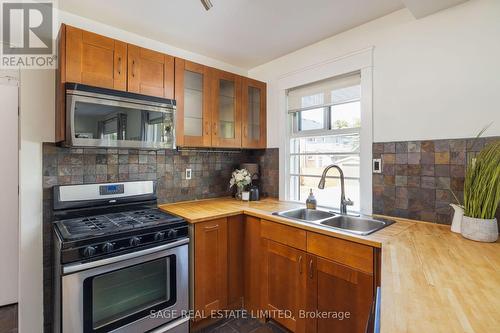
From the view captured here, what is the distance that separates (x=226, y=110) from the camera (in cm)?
247

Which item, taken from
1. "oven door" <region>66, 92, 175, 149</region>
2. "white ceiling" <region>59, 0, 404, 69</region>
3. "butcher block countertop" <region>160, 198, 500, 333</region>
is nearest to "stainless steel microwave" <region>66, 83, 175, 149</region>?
"oven door" <region>66, 92, 175, 149</region>

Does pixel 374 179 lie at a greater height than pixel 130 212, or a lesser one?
greater

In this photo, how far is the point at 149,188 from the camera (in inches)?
86.2

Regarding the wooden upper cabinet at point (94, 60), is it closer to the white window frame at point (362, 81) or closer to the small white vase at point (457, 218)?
the white window frame at point (362, 81)

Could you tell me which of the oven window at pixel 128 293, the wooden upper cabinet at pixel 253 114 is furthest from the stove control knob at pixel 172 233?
the wooden upper cabinet at pixel 253 114

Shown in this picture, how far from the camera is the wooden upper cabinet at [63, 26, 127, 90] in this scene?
1591mm

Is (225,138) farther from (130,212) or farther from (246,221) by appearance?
(130,212)

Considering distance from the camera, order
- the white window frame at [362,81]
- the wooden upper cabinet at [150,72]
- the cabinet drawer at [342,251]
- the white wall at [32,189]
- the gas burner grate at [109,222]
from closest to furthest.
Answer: the cabinet drawer at [342,251] → the gas burner grate at [109,222] → the white wall at [32,189] → the wooden upper cabinet at [150,72] → the white window frame at [362,81]

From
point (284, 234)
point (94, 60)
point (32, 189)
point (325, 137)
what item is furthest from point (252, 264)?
point (94, 60)

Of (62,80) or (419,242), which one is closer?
(419,242)

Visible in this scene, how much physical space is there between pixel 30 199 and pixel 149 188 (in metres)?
0.80

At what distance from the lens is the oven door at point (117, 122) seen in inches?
61.6

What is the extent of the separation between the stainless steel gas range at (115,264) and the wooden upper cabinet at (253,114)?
1.23 m

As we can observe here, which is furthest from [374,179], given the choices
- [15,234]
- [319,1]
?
[15,234]
